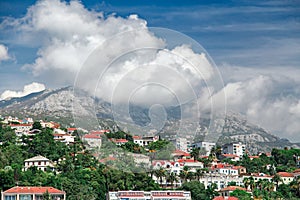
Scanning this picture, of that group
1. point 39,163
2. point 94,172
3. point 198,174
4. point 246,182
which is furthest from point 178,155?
point 94,172

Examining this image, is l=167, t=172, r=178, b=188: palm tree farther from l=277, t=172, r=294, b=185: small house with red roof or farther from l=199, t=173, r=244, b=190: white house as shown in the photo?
l=277, t=172, r=294, b=185: small house with red roof

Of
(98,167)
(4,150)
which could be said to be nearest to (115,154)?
(98,167)

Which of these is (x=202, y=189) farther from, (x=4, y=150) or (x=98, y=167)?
(x=4, y=150)

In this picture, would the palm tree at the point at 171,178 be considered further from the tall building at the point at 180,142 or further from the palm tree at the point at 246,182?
the palm tree at the point at 246,182

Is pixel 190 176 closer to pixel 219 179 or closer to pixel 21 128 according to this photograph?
pixel 219 179

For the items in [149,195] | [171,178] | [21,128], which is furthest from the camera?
[21,128]

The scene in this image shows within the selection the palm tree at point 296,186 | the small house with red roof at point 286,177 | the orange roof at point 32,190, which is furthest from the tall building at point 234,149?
the orange roof at point 32,190
